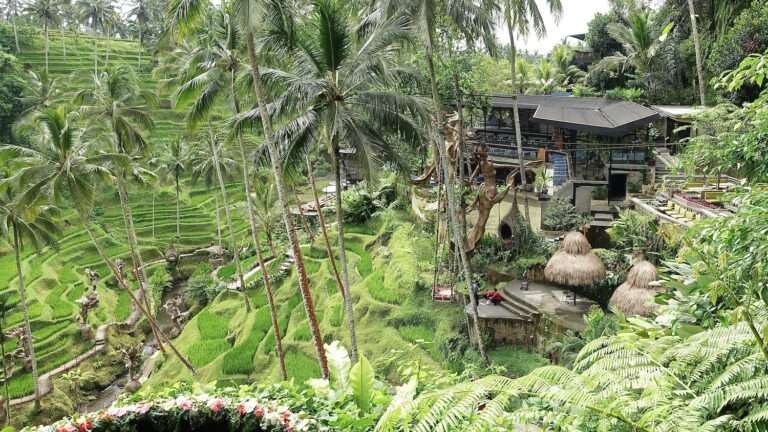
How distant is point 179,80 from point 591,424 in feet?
57.9

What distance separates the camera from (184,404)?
17.2 ft

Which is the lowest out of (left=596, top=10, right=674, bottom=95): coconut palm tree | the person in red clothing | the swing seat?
the swing seat

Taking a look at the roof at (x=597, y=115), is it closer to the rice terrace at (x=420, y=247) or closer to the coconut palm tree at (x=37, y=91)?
the rice terrace at (x=420, y=247)

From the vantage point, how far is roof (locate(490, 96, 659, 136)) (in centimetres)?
1945

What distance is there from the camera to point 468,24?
1473 cm

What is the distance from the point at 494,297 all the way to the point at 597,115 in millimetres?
9482

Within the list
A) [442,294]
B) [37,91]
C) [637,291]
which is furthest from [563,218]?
[37,91]

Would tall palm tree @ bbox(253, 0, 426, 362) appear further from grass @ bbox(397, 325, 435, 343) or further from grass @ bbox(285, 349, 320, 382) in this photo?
grass @ bbox(285, 349, 320, 382)

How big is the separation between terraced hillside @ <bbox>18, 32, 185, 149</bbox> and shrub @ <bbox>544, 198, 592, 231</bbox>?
38135 millimetres

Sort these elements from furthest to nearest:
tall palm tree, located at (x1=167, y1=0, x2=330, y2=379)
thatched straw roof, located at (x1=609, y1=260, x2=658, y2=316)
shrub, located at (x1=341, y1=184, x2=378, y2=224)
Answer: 1. shrub, located at (x1=341, y1=184, x2=378, y2=224)
2. thatched straw roof, located at (x1=609, y1=260, x2=658, y2=316)
3. tall palm tree, located at (x1=167, y1=0, x2=330, y2=379)

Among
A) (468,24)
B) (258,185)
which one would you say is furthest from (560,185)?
(258,185)

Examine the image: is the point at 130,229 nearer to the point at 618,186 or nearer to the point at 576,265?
the point at 576,265

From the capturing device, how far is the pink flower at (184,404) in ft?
17.2

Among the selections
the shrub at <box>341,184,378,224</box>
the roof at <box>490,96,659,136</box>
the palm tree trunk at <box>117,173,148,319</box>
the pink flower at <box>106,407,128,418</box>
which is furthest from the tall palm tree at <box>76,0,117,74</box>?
the pink flower at <box>106,407,128,418</box>
